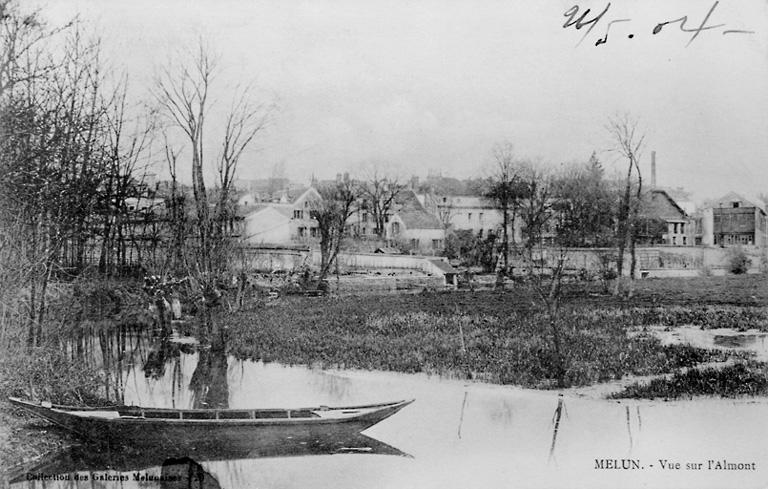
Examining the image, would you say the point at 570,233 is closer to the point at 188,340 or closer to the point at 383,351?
the point at 383,351

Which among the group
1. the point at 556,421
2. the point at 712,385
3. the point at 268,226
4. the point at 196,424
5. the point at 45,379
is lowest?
the point at 556,421

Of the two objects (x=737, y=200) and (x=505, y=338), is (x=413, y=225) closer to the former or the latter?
(x=505, y=338)

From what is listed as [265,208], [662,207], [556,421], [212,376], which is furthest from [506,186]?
[212,376]

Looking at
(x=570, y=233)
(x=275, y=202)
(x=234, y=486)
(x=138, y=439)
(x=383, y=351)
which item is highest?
(x=275, y=202)

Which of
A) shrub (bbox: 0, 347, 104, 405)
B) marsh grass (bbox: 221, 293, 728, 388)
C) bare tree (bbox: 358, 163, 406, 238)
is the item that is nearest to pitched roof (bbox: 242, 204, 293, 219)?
bare tree (bbox: 358, 163, 406, 238)

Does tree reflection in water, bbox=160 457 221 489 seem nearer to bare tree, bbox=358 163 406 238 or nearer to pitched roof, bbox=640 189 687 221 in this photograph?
bare tree, bbox=358 163 406 238

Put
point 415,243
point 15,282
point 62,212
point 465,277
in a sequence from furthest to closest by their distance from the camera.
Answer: point 415,243, point 465,277, point 62,212, point 15,282

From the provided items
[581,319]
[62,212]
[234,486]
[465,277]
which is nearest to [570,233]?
[581,319]
